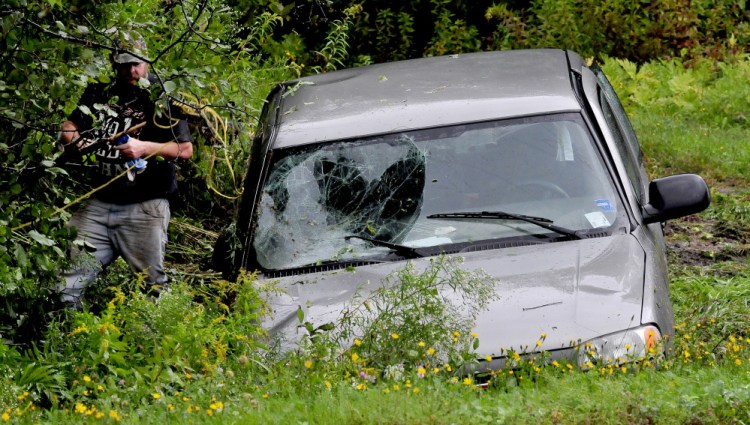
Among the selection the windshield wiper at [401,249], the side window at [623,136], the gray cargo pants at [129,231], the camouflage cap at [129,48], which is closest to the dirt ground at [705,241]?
the side window at [623,136]

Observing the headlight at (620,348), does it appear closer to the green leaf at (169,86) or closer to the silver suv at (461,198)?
the silver suv at (461,198)

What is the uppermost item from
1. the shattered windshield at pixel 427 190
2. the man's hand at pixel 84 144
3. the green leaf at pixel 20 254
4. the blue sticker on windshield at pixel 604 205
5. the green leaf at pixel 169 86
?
the green leaf at pixel 169 86

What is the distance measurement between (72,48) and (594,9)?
10104mm

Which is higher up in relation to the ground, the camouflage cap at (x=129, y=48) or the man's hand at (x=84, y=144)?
the camouflage cap at (x=129, y=48)

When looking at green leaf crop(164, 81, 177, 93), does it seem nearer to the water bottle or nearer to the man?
the man

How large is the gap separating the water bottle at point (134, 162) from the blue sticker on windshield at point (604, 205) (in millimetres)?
2369

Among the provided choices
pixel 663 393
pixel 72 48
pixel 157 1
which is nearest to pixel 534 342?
pixel 663 393

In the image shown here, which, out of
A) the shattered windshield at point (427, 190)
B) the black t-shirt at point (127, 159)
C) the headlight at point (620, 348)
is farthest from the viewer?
the black t-shirt at point (127, 159)

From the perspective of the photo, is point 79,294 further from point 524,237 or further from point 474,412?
point 474,412

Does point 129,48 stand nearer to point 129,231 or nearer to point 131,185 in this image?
point 131,185

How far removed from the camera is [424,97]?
610 centimetres

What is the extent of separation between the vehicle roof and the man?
69 cm

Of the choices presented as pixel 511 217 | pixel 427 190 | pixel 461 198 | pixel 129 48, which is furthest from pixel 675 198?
pixel 129 48

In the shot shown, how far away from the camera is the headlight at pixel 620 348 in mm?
4617
